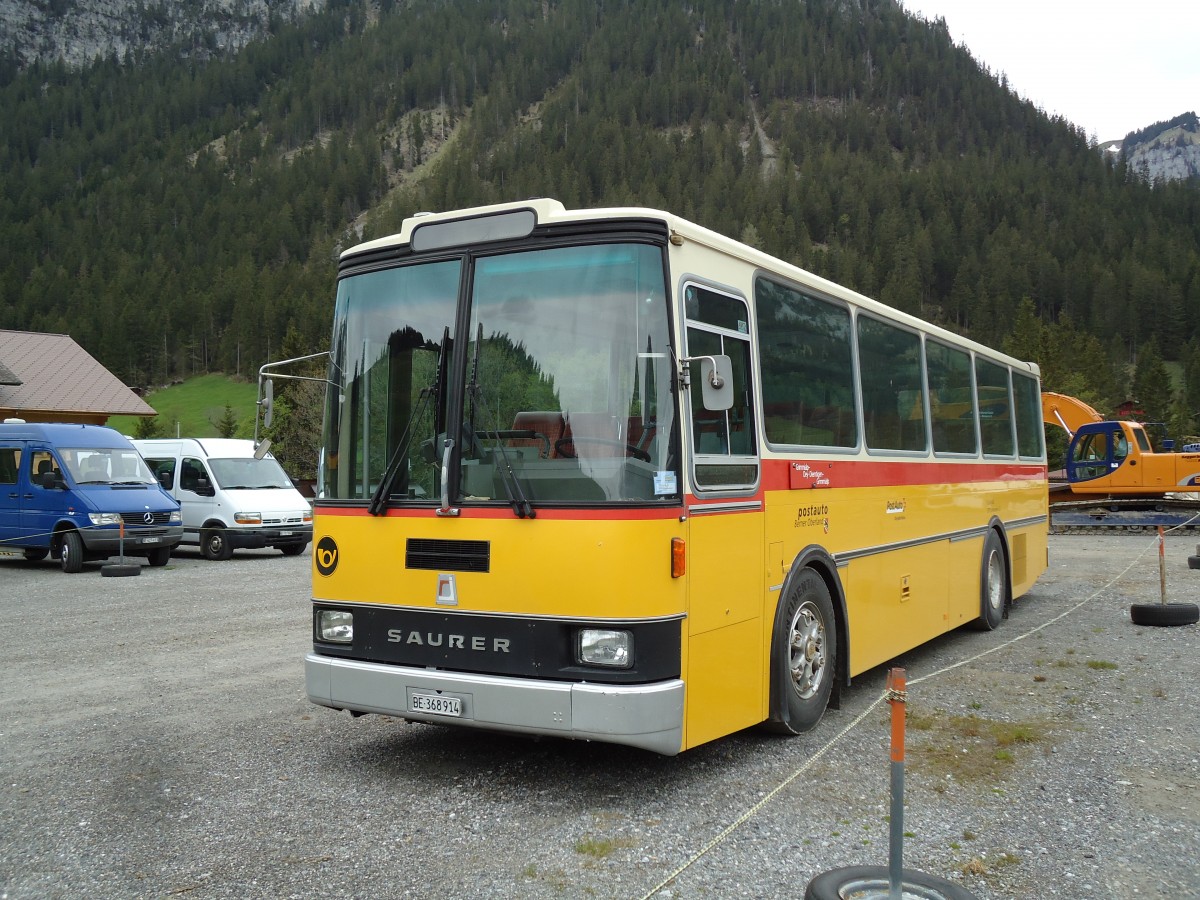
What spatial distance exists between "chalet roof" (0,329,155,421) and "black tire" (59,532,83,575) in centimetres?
3114

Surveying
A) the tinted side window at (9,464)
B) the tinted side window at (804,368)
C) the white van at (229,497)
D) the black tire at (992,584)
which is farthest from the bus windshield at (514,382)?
the tinted side window at (9,464)

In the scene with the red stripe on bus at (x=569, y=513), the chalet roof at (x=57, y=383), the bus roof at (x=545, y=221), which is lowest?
the red stripe on bus at (x=569, y=513)

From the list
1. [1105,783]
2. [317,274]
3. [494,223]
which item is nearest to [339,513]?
[494,223]

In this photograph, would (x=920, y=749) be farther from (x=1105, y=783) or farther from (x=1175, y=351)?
(x=1175, y=351)

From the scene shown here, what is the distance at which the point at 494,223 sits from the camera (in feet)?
18.8

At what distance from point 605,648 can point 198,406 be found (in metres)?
106

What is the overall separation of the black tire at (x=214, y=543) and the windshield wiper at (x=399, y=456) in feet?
54.8

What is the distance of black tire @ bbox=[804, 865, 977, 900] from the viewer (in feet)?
13.0

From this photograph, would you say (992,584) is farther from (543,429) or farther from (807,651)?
(543,429)

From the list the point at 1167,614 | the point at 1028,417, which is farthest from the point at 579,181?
the point at 1167,614

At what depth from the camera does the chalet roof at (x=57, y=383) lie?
155 feet

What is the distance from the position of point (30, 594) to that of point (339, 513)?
478 inches

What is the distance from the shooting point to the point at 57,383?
4944cm

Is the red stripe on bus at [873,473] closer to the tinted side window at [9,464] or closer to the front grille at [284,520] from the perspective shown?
the front grille at [284,520]
